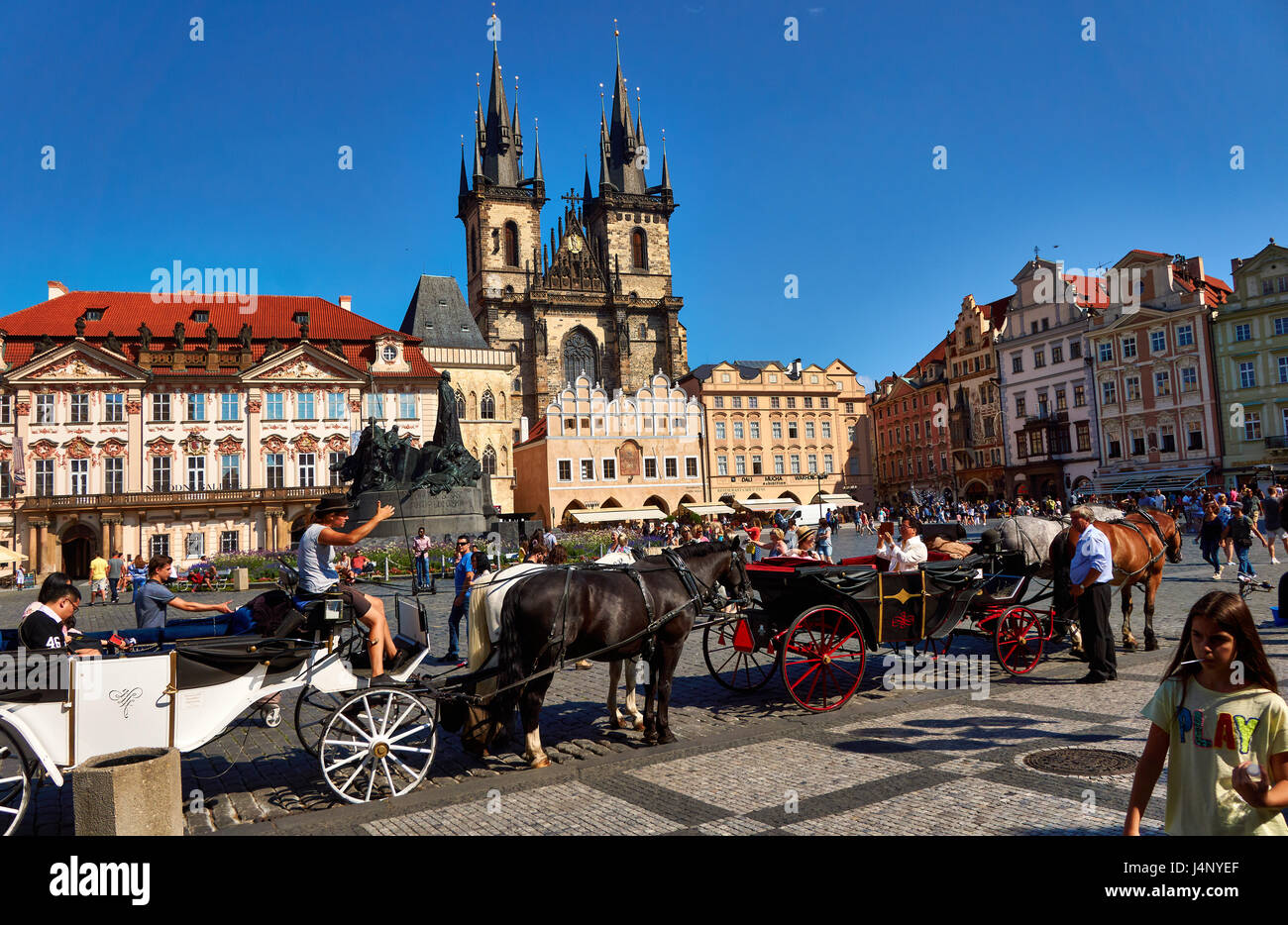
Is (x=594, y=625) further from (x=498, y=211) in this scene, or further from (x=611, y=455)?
(x=498, y=211)

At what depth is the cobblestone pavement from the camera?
521cm

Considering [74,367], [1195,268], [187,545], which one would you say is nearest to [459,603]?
[187,545]

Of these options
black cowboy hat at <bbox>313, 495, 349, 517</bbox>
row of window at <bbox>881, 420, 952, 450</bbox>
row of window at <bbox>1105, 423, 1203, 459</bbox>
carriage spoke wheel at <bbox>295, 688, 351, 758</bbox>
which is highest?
row of window at <bbox>881, 420, 952, 450</bbox>

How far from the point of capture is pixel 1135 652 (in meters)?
10.3

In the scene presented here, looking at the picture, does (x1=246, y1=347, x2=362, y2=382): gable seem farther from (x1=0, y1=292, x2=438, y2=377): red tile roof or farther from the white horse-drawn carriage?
the white horse-drawn carriage

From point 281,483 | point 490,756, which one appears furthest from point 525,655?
point 281,483

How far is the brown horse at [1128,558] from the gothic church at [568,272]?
Result: 6120 centimetres

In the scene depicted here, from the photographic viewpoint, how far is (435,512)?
78.4ft

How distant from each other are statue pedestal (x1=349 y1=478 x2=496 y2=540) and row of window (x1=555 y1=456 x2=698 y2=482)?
34.0m

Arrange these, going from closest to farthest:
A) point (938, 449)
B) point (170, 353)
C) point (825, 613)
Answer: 1. point (825, 613)
2. point (170, 353)
3. point (938, 449)

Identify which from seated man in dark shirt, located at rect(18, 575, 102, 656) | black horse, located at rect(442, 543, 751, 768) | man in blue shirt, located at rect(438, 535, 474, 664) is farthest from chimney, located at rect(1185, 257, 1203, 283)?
seated man in dark shirt, located at rect(18, 575, 102, 656)

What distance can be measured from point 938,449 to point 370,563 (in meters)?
53.3

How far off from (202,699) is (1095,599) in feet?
25.7

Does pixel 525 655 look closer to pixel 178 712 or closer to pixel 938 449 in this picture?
pixel 178 712
